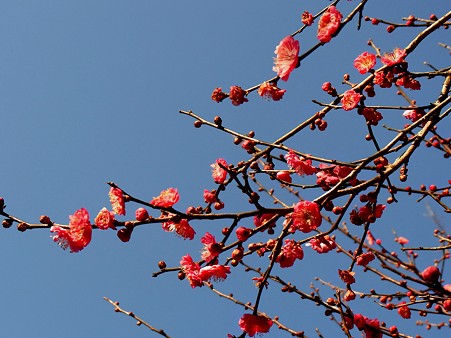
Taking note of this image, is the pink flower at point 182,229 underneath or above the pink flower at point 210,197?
underneath

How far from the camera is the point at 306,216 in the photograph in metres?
2.03

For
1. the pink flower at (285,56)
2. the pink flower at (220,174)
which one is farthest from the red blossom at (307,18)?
the pink flower at (220,174)

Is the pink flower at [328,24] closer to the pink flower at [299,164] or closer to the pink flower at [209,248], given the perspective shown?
the pink flower at [299,164]

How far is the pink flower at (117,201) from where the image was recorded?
2066 millimetres

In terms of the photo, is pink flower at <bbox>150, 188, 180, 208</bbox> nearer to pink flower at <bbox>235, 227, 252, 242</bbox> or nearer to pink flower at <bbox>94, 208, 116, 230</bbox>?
pink flower at <bbox>94, 208, 116, 230</bbox>

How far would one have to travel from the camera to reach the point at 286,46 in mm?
2658

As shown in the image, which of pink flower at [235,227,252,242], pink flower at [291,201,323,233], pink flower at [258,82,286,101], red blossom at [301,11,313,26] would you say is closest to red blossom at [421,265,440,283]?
pink flower at [291,201,323,233]

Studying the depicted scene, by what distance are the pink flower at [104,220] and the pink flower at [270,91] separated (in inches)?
50.4

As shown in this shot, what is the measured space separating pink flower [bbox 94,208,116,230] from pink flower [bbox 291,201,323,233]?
2.86 feet

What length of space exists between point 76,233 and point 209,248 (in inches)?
28.5

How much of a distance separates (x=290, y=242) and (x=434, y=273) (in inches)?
52.9

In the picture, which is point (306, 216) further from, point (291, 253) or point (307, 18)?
point (307, 18)

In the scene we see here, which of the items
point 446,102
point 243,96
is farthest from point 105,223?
point 446,102

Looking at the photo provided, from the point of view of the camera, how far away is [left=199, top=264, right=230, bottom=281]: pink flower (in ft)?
7.23
